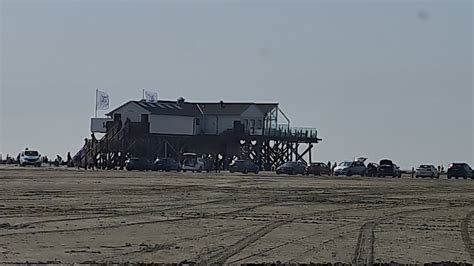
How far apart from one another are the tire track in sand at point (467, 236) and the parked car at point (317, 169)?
53231 millimetres

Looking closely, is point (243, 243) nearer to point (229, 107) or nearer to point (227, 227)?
point (227, 227)

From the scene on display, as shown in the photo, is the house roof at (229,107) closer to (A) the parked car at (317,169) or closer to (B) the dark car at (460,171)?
(A) the parked car at (317,169)

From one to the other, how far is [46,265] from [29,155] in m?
81.1

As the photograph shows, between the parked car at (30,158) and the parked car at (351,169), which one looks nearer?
the parked car at (351,169)

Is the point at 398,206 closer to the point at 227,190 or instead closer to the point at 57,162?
the point at 227,190

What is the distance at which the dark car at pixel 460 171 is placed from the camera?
83.9 m

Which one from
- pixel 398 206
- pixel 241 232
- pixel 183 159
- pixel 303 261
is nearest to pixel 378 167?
pixel 183 159

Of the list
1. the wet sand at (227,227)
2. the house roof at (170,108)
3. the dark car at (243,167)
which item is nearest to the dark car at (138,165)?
the dark car at (243,167)

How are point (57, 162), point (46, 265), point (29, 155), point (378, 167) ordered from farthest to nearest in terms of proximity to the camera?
point (57, 162)
point (29, 155)
point (378, 167)
point (46, 265)

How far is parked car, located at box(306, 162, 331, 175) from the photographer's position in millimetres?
86344

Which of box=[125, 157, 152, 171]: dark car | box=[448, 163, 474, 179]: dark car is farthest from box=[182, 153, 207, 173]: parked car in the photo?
box=[448, 163, 474, 179]: dark car

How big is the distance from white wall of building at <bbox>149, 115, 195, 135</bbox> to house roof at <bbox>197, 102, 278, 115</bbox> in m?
4.61

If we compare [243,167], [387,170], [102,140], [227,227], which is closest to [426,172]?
[387,170]

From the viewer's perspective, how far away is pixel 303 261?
19578 millimetres
